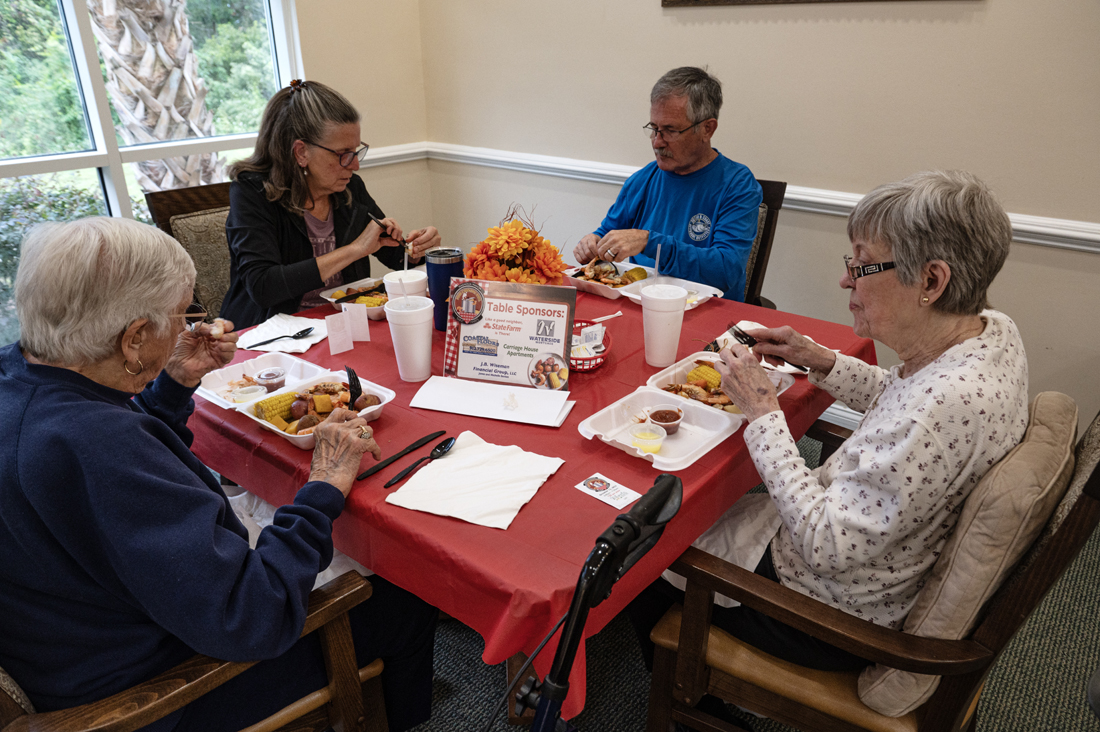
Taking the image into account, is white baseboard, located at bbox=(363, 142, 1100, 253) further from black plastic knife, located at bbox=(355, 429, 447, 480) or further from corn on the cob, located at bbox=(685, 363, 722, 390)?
black plastic knife, located at bbox=(355, 429, 447, 480)

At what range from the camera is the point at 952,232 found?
116 centimetres

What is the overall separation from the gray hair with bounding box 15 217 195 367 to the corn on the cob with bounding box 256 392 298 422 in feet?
1.30

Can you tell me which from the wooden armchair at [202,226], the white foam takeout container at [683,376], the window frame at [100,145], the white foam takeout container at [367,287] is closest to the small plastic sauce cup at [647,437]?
the white foam takeout container at [683,376]

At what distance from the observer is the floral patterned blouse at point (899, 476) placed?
109cm

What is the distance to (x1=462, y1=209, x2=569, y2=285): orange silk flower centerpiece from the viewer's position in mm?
1754

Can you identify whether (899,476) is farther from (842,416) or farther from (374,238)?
(842,416)

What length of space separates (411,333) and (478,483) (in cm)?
47

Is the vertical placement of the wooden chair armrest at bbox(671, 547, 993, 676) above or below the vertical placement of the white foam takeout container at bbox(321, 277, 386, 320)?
below

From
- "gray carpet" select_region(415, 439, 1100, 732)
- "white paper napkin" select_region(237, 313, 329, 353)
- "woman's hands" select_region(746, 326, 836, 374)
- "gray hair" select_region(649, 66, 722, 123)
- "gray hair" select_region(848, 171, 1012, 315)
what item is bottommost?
"gray carpet" select_region(415, 439, 1100, 732)

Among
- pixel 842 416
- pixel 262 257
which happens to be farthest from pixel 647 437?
pixel 842 416

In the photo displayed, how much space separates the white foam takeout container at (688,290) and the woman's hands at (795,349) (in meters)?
0.45

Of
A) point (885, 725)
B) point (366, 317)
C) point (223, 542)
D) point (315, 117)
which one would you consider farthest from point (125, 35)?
point (885, 725)

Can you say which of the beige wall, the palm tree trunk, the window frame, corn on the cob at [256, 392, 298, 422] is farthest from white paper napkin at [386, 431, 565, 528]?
the palm tree trunk

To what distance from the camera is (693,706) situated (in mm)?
1352
